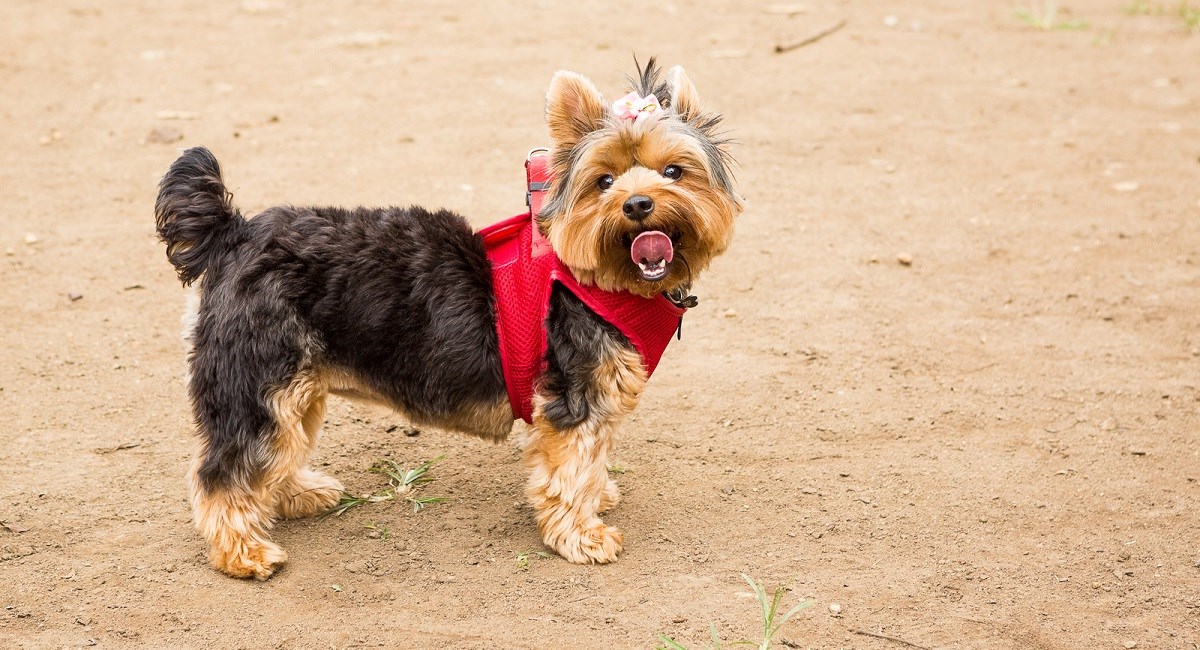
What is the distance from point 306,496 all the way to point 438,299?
1.32 metres

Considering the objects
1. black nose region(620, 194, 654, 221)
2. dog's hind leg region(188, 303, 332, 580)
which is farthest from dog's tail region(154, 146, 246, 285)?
black nose region(620, 194, 654, 221)

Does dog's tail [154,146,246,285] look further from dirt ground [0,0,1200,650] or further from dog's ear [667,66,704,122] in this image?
dog's ear [667,66,704,122]

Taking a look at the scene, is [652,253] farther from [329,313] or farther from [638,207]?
[329,313]

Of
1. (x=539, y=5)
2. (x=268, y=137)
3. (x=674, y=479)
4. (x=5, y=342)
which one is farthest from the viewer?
(x=539, y=5)

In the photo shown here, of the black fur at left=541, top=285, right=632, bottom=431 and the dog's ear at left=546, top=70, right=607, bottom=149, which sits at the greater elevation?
the dog's ear at left=546, top=70, right=607, bottom=149

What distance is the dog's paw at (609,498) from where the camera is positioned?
557 centimetres

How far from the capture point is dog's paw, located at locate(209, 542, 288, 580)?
4.90 meters

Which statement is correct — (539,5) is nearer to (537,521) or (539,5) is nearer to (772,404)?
(772,404)

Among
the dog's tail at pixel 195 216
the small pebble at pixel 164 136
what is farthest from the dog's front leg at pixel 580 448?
the small pebble at pixel 164 136

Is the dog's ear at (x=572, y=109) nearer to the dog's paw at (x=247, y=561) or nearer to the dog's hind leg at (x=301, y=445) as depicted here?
the dog's hind leg at (x=301, y=445)

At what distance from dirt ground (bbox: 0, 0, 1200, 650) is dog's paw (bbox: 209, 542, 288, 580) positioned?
0.06 meters

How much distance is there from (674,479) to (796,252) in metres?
2.83

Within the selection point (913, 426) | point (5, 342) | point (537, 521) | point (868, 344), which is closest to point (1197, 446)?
point (913, 426)

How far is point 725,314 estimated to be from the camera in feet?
24.3
